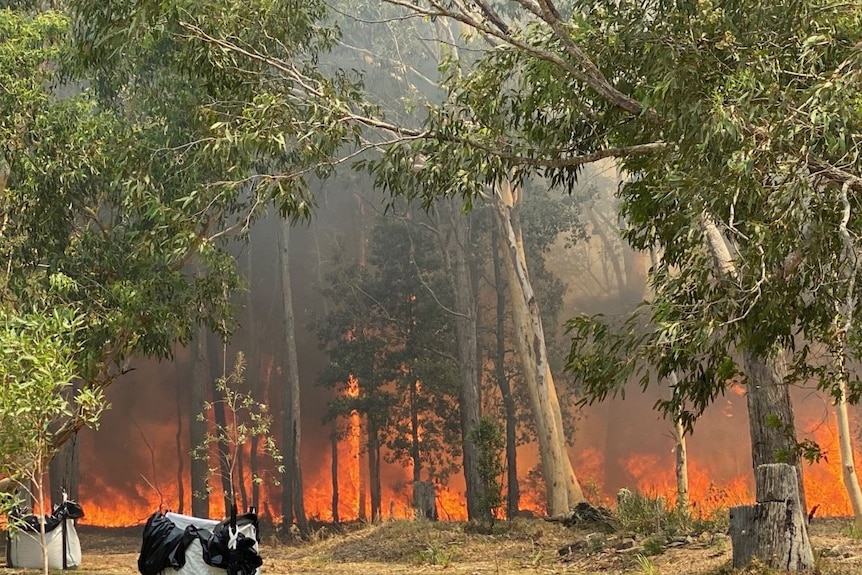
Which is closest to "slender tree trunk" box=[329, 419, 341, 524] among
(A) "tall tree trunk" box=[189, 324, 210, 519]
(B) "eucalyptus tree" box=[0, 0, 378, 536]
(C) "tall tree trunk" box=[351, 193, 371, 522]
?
(C) "tall tree trunk" box=[351, 193, 371, 522]

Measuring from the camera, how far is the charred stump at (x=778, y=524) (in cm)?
792

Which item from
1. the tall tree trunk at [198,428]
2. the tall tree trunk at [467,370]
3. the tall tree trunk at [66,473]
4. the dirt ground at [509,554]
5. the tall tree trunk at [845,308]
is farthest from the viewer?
the tall tree trunk at [198,428]

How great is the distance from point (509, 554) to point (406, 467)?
587 inches

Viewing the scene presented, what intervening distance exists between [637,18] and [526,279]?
430 inches

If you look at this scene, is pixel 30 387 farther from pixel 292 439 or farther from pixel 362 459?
pixel 362 459

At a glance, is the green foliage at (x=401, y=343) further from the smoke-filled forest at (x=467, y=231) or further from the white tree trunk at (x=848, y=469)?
the white tree trunk at (x=848, y=469)

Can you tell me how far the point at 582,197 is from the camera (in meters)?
26.2

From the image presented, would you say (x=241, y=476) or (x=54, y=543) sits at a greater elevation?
(x=241, y=476)

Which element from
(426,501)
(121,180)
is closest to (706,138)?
(121,180)

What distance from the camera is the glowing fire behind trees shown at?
Answer: 2730 centimetres

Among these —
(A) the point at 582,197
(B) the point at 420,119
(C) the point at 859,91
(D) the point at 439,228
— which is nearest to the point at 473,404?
(D) the point at 439,228

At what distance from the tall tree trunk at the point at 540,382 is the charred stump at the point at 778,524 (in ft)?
33.9

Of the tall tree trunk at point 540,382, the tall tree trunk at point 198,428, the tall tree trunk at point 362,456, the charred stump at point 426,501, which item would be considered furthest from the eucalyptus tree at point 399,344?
the charred stump at point 426,501

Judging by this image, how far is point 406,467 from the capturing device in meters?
27.8
